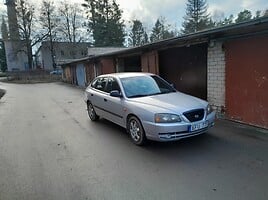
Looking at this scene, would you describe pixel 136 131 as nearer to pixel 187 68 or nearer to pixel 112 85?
pixel 112 85

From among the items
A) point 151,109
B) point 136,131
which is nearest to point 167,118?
point 151,109

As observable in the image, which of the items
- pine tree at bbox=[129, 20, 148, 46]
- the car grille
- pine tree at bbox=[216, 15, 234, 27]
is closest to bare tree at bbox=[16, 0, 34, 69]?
pine tree at bbox=[129, 20, 148, 46]

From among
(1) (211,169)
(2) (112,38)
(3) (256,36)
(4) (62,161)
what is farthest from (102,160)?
(2) (112,38)

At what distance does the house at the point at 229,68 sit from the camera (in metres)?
5.86

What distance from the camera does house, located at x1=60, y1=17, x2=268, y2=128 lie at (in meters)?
5.86

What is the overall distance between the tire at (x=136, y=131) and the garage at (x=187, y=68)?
4.18 metres

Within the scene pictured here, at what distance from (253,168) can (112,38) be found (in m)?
50.9

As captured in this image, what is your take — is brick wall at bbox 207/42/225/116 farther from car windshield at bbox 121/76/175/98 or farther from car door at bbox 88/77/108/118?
car door at bbox 88/77/108/118

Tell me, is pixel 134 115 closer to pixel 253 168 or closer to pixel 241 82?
pixel 253 168

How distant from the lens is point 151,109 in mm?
4723

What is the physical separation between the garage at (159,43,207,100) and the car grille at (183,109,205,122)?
3813mm

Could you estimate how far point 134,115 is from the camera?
5.15 metres

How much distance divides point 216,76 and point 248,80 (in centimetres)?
121

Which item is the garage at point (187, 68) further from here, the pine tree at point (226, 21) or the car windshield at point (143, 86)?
the pine tree at point (226, 21)
